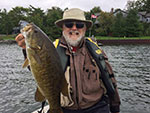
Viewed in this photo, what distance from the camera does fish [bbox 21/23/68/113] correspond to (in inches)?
91.4

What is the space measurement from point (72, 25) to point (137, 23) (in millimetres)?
53736

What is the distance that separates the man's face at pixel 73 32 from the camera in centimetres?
351

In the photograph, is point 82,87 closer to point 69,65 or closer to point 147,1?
point 69,65

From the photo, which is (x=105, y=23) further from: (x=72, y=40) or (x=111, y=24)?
(x=72, y=40)

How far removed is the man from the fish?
2.42ft

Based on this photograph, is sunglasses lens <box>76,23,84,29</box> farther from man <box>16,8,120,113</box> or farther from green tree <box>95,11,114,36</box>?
green tree <box>95,11,114,36</box>

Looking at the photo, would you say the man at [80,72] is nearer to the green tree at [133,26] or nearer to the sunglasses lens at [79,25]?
the sunglasses lens at [79,25]

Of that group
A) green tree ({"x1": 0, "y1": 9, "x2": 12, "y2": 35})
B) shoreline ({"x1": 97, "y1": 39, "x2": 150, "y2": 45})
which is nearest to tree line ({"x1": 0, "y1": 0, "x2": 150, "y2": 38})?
shoreline ({"x1": 97, "y1": 39, "x2": 150, "y2": 45})

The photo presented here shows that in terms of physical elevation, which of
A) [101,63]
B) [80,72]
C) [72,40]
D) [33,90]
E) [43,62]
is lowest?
[33,90]

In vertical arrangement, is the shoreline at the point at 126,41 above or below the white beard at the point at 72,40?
below

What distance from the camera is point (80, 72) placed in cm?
341

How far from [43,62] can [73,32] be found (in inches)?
53.5

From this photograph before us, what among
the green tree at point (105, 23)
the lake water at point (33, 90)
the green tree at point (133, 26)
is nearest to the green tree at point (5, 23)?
the green tree at point (105, 23)

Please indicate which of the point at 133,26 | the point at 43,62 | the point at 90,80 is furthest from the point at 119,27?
the point at 43,62
